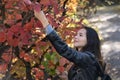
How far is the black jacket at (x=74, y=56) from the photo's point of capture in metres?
3.00

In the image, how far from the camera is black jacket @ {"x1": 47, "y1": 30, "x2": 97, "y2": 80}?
3.00m

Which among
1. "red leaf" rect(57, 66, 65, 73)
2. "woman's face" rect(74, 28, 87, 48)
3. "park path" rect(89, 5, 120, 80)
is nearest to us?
"woman's face" rect(74, 28, 87, 48)

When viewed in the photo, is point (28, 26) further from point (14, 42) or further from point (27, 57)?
point (27, 57)

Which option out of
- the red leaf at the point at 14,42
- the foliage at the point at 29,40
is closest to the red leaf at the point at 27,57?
the foliage at the point at 29,40

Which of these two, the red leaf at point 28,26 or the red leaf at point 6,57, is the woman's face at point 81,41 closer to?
the red leaf at point 28,26

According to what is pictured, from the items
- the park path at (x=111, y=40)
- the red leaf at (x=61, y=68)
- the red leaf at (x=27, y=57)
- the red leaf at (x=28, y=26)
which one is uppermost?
the red leaf at (x=28, y=26)

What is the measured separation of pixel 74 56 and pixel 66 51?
8cm

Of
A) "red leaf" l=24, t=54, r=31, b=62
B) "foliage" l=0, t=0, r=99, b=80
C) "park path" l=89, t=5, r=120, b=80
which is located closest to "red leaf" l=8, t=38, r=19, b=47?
"foliage" l=0, t=0, r=99, b=80

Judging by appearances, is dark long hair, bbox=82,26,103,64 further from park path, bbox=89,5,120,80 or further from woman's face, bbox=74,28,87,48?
park path, bbox=89,5,120,80

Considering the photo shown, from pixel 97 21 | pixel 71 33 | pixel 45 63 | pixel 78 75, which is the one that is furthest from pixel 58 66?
pixel 97 21

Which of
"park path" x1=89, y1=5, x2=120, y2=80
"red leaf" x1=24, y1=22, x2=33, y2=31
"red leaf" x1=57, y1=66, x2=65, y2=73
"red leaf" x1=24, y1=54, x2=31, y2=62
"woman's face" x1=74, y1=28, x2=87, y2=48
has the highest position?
"red leaf" x1=24, y1=22, x2=33, y2=31

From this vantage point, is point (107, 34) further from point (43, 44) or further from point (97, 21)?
point (43, 44)

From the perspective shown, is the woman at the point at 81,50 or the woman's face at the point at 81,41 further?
the woman's face at the point at 81,41

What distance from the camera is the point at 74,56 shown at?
3.05 m
